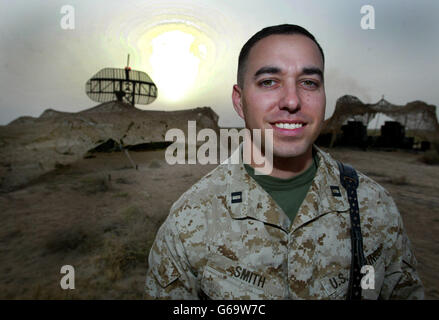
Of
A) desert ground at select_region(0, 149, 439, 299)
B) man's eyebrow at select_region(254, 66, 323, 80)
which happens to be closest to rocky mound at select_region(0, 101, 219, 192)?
desert ground at select_region(0, 149, 439, 299)

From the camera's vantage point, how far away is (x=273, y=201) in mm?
1542

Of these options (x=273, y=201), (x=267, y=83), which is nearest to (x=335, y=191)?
(x=273, y=201)

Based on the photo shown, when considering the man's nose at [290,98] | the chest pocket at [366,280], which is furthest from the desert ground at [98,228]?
the man's nose at [290,98]

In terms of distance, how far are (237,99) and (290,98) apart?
1.57 ft

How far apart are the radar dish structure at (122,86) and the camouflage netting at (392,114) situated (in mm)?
12805

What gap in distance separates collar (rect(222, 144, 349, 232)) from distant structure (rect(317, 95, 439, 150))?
55.6ft

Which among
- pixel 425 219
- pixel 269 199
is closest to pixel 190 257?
pixel 269 199

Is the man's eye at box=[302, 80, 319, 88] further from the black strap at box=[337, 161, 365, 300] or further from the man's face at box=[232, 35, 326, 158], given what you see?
the black strap at box=[337, 161, 365, 300]

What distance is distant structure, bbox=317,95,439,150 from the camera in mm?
15883

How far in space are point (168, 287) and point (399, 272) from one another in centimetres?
149

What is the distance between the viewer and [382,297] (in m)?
1.62

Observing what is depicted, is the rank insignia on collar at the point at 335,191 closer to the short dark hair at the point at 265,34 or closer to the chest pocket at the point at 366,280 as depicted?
the chest pocket at the point at 366,280

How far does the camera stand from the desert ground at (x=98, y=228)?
2.95 meters
